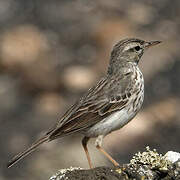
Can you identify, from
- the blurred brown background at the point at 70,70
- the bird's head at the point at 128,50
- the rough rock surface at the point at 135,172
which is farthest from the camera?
the blurred brown background at the point at 70,70

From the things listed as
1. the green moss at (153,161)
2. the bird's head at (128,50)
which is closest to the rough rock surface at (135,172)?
the green moss at (153,161)

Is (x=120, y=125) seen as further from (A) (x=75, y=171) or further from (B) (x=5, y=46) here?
(B) (x=5, y=46)

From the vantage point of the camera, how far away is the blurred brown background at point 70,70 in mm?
13766

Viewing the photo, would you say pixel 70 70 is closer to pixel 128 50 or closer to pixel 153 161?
pixel 128 50

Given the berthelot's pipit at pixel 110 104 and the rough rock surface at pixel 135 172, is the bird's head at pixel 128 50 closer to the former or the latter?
the berthelot's pipit at pixel 110 104

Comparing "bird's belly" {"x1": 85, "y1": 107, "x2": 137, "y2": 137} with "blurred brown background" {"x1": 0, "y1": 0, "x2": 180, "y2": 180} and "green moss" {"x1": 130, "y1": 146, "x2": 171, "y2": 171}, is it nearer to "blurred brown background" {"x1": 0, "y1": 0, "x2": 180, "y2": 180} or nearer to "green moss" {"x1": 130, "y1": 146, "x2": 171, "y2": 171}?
"green moss" {"x1": 130, "y1": 146, "x2": 171, "y2": 171}

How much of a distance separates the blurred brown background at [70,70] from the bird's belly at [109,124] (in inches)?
172

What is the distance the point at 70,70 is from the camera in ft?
52.5

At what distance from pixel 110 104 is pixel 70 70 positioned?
7.34 metres

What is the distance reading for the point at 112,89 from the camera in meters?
8.91

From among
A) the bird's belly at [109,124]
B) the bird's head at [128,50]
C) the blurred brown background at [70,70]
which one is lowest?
the bird's belly at [109,124]

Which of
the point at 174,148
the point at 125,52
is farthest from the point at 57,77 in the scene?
the point at 125,52

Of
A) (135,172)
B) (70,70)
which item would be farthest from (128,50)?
(70,70)

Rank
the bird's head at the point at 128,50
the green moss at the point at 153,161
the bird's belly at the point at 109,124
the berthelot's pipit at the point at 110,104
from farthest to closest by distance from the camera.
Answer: the bird's head at the point at 128,50, the bird's belly at the point at 109,124, the berthelot's pipit at the point at 110,104, the green moss at the point at 153,161
